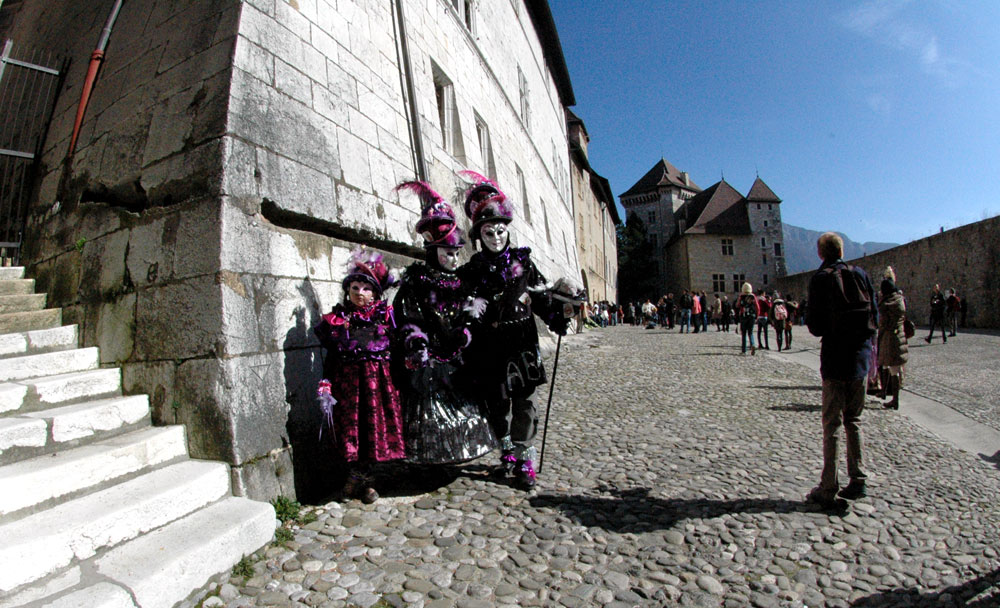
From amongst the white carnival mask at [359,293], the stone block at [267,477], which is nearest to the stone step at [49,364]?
the stone block at [267,477]

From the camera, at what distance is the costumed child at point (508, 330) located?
11.5 ft

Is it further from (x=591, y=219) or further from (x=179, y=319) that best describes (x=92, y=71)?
(x=591, y=219)

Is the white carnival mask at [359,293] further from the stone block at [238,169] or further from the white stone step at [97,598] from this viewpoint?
the white stone step at [97,598]

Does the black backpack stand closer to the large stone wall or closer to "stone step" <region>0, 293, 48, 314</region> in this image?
"stone step" <region>0, 293, 48, 314</region>

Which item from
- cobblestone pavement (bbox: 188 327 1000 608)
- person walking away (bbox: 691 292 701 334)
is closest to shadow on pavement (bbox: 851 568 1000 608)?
cobblestone pavement (bbox: 188 327 1000 608)

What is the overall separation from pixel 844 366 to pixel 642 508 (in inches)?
59.5

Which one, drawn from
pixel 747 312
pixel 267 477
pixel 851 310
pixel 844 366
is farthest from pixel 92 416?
pixel 747 312

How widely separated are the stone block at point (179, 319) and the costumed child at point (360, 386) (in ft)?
1.94

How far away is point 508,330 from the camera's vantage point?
11.5ft

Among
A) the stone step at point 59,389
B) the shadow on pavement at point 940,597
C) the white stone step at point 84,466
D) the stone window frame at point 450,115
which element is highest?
the stone window frame at point 450,115

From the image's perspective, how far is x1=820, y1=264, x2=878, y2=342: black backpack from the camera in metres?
3.21

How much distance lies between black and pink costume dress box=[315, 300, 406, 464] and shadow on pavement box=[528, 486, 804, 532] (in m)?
1.03

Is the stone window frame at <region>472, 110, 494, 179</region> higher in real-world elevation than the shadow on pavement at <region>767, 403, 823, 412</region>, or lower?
higher

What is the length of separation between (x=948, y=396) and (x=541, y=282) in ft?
19.7
